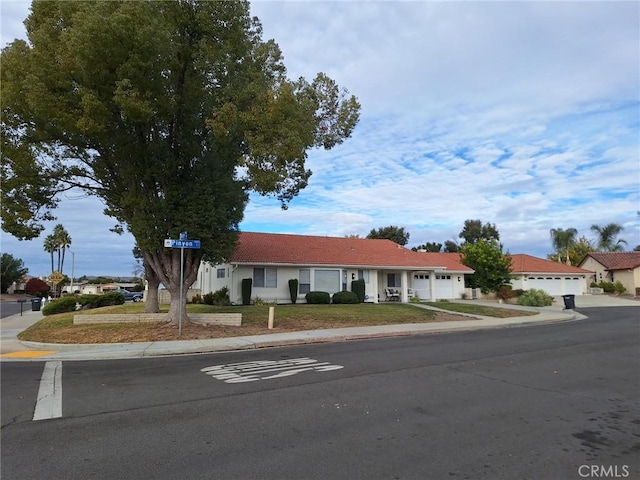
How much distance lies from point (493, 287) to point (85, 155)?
1227 inches

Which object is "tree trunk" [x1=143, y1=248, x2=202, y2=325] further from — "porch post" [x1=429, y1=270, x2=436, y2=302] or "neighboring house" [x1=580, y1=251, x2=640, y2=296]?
"neighboring house" [x1=580, y1=251, x2=640, y2=296]

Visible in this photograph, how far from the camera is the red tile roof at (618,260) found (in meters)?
48.9

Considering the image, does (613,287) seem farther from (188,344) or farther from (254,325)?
(188,344)

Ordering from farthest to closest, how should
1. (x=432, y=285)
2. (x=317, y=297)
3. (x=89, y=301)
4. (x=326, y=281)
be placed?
1. (x=432, y=285)
2. (x=326, y=281)
3. (x=89, y=301)
4. (x=317, y=297)

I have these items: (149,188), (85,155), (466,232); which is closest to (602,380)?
(149,188)

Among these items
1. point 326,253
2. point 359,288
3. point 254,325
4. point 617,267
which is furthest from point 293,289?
point 617,267

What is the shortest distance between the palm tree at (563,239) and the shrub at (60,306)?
5351 cm

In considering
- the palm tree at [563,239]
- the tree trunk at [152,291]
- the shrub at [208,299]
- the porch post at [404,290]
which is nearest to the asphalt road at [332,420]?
the tree trunk at [152,291]

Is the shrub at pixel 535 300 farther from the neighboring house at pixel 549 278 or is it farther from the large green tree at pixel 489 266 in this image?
the neighboring house at pixel 549 278

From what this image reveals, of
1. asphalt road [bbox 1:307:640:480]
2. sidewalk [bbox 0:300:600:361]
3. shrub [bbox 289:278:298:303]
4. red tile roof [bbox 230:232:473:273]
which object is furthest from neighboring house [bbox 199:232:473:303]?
asphalt road [bbox 1:307:640:480]

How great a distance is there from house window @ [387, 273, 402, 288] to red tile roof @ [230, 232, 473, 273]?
1333mm

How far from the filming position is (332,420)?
20.5ft

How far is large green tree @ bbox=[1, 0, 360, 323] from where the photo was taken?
13.5 m

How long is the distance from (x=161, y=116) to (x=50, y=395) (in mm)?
10335
